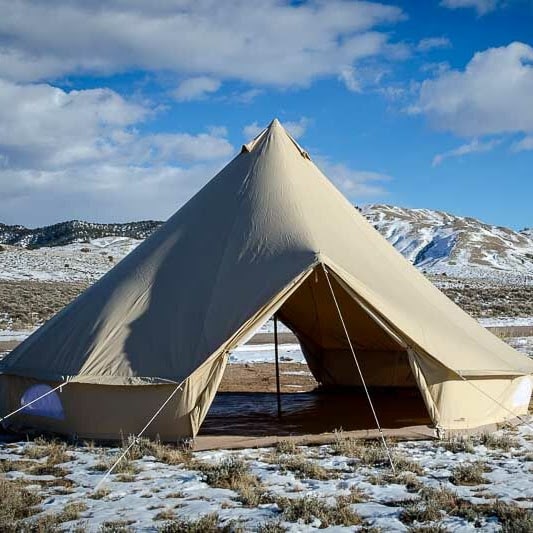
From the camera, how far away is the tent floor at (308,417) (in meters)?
9.07

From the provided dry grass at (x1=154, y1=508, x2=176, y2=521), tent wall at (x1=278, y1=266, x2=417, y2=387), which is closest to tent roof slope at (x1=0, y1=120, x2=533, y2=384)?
tent wall at (x1=278, y1=266, x2=417, y2=387)

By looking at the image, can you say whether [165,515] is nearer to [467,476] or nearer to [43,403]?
[467,476]

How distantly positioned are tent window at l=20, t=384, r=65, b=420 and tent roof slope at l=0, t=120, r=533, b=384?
0.24 meters

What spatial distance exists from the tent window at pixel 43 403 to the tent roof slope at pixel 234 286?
0.79 ft

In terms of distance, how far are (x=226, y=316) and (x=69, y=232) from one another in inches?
3976

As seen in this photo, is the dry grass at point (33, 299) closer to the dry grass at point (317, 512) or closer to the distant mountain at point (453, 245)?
the dry grass at point (317, 512)

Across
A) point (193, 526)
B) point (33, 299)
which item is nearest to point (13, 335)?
point (33, 299)

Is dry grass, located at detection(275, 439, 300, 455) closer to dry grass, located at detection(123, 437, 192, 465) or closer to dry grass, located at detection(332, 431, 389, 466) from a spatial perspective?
dry grass, located at detection(332, 431, 389, 466)

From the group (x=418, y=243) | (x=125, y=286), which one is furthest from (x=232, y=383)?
(x=418, y=243)

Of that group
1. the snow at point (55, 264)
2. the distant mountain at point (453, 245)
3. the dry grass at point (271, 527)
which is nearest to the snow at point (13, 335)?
the dry grass at point (271, 527)

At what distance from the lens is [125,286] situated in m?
10.1

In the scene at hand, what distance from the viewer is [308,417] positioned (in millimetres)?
11156

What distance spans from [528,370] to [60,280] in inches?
1687

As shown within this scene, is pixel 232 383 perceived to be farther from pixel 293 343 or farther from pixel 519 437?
pixel 293 343
